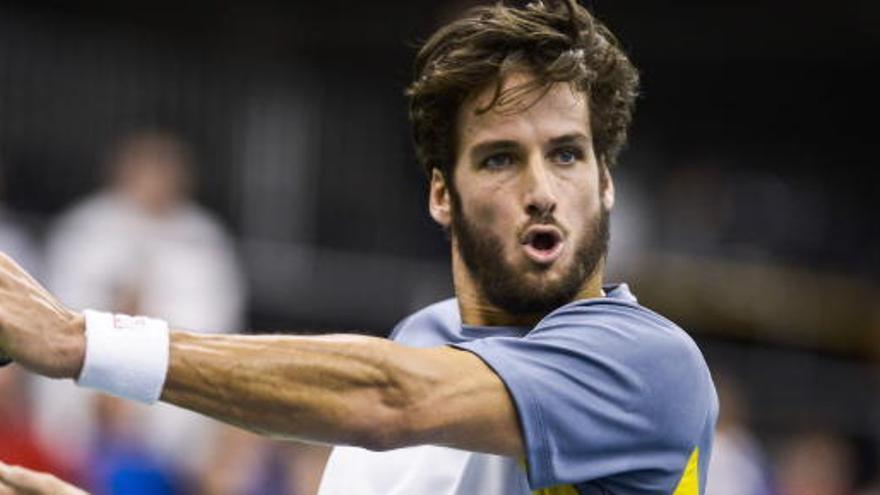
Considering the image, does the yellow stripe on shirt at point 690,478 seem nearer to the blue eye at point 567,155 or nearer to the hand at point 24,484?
the blue eye at point 567,155

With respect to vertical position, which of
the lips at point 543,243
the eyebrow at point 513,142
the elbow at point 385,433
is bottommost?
the elbow at point 385,433

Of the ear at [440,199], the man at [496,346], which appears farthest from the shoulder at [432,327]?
the ear at [440,199]

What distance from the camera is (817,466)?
13016 mm

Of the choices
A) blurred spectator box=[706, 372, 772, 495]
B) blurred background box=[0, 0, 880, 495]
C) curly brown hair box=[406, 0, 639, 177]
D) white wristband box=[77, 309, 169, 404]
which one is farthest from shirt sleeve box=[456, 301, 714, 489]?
blurred spectator box=[706, 372, 772, 495]

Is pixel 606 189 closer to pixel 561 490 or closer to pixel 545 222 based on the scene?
pixel 545 222

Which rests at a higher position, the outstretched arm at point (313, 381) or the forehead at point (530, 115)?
the forehead at point (530, 115)

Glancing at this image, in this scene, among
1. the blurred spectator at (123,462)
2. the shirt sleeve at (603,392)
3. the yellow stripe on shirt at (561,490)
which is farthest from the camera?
the blurred spectator at (123,462)

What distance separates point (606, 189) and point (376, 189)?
9811 mm

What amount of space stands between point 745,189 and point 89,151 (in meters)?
4.85

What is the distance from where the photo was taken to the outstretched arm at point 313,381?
4.01m

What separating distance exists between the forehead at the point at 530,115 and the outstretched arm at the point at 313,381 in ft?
2.50

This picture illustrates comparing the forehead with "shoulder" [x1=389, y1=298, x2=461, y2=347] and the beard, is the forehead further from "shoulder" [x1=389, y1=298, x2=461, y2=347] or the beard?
"shoulder" [x1=389, y1=298, x2=461, y2=347]

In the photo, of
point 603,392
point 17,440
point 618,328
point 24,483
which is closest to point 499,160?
point 618,328

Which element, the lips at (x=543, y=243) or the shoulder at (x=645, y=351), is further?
the lips at (x=543, y=243)
